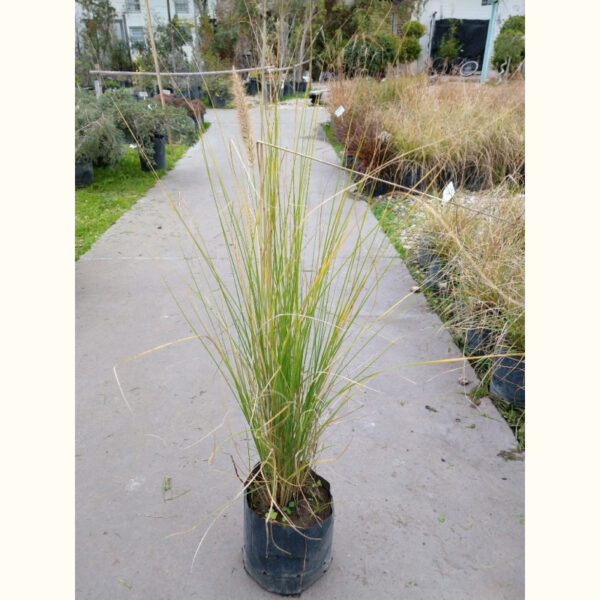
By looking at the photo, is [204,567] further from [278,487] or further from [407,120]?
[407,120]

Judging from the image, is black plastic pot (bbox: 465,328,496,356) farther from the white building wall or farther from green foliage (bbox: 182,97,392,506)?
the white building wall

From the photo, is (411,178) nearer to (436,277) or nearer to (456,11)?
(436,277)

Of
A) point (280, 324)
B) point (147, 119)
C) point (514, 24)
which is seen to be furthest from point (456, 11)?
point (280, 324)

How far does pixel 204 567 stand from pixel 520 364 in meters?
1.42

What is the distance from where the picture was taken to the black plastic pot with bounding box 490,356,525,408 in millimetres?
2049

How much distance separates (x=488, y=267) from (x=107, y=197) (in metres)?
4.04

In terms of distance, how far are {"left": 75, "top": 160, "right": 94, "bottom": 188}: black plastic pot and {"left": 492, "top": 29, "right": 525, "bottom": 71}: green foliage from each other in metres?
8.28

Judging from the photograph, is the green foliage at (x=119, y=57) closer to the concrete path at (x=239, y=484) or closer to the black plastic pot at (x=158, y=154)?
the black plastic pot at (x=158, y=154)

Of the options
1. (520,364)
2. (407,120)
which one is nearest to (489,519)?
(520,364)

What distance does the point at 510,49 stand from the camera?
10.4 m

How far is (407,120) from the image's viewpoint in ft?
16.8

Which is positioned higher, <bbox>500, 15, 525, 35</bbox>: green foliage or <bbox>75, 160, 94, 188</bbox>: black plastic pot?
<bbox>500, 15, 525, 35</bbox>: green foliage

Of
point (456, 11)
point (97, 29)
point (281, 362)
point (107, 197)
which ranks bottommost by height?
point (281, 362)

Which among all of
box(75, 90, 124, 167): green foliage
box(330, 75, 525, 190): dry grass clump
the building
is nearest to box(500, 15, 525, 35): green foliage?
box(330, 75, 525, 190): dry grass clump
